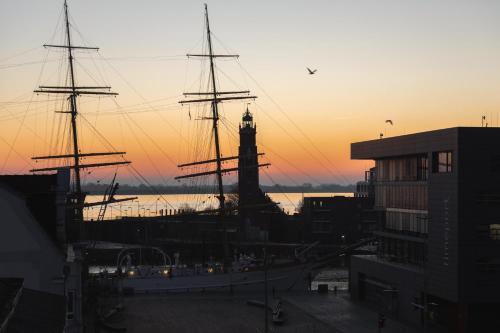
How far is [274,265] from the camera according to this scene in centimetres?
6419

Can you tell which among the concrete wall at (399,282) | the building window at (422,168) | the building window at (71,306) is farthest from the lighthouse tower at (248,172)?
the building window at (71,306)

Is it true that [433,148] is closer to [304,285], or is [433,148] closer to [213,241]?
[304,285]

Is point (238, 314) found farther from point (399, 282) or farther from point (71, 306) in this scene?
point (71, 306)

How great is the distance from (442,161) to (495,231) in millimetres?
5044

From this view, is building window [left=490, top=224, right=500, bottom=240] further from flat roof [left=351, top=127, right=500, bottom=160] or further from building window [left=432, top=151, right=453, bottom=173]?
flat roof [left=351, top=127, right=500, bottom=160]

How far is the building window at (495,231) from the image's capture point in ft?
136

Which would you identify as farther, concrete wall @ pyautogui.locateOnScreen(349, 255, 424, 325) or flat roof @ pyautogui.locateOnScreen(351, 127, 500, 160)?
concrete wall @ pyautogui.locateOnScreen(349, 255, 424, 325)

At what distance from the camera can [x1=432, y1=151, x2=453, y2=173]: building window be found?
141 feet

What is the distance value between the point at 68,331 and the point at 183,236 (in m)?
118

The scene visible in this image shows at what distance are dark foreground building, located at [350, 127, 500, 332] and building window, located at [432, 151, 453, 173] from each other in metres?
0.06

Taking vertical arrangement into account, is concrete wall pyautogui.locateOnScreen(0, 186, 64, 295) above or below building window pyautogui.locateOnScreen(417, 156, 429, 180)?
below

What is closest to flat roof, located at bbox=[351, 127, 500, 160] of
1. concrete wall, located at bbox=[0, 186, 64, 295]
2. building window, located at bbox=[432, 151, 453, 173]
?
building window, located at bbox=[432, 151, 453, 173]

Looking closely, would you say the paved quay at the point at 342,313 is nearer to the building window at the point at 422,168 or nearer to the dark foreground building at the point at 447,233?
the dark foreground building at the point at 447,233

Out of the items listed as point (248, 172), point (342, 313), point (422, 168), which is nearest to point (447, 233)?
point (422, 168)
